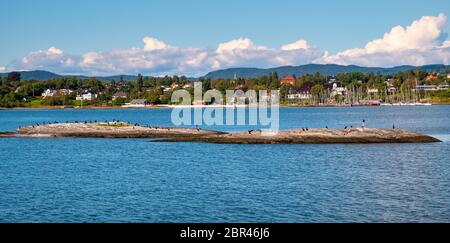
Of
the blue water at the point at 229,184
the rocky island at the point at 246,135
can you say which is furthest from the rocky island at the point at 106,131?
the blue water at the point at 229,184

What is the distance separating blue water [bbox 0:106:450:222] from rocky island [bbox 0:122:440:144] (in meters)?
3.84

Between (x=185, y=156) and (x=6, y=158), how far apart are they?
19526 mm

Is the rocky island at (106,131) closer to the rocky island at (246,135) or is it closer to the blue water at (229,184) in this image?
the rocky island at (246,135)

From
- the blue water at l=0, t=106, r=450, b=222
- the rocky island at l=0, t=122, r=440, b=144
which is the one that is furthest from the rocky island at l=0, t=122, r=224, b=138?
the blue water at l=0, t=106, r=450, b=222

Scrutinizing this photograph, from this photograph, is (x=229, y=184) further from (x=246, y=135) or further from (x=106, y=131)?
(x=106, y=131)

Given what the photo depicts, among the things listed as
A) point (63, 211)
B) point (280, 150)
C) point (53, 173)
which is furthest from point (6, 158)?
point (63, 211)

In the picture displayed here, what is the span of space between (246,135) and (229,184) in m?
38.3

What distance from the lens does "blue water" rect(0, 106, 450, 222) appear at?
33.9m

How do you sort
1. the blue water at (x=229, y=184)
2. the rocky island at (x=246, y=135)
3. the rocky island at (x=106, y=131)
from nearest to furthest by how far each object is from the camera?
1. the blue water at (x=229, y=184)
2. the rocky island at (x=246, y=135)
3. the rocky island at (x=106, y=131)

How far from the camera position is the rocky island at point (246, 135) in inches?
3071

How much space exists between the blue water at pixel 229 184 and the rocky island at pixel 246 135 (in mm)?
3837

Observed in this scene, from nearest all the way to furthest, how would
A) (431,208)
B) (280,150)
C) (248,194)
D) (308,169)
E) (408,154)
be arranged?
(431,208), (248,194), (308,169), (408,154), (280,150)

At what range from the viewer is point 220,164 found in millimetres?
57875
